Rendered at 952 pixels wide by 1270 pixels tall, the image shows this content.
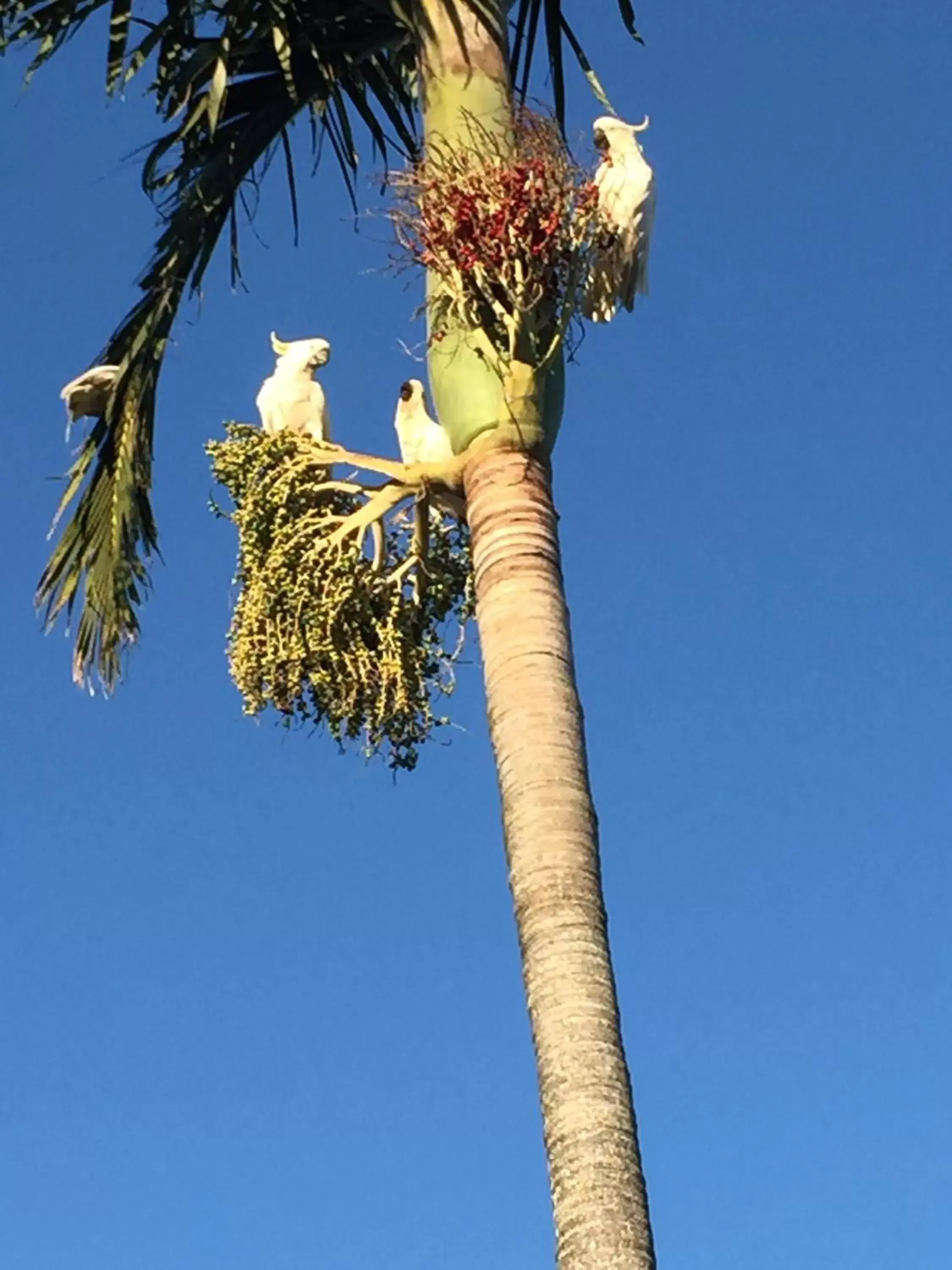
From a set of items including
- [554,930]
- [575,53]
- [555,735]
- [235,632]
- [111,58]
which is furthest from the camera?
[575,53]

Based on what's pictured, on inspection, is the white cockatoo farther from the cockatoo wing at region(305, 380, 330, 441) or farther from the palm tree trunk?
the cockatoo wing at region(305, 380, 330, 441)

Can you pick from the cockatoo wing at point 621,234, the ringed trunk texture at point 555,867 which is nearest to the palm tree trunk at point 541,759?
the ringed trunk texture at point 555,867

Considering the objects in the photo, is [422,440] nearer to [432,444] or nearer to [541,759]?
[432,444]

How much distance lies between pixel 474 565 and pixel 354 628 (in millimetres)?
820

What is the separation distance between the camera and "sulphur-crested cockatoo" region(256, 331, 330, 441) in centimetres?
838

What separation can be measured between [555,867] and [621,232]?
2.68 m

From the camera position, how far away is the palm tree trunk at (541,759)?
231 inches

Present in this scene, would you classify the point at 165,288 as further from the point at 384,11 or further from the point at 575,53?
the point at 575,53

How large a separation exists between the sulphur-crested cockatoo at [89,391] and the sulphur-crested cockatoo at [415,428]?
3.84ft

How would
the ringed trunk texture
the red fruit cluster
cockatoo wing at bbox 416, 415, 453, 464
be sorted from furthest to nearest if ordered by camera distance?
cockatoo wing at bbox 416, 415, 453, 464 < the red fruit cluster < the ringed trunk texture

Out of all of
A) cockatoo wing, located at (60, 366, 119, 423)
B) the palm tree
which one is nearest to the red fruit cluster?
the palm tree

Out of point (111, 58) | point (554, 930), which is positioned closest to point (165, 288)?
point (111, 58)

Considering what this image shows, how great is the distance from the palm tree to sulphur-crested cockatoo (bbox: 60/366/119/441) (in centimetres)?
6

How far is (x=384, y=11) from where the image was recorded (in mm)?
8656
